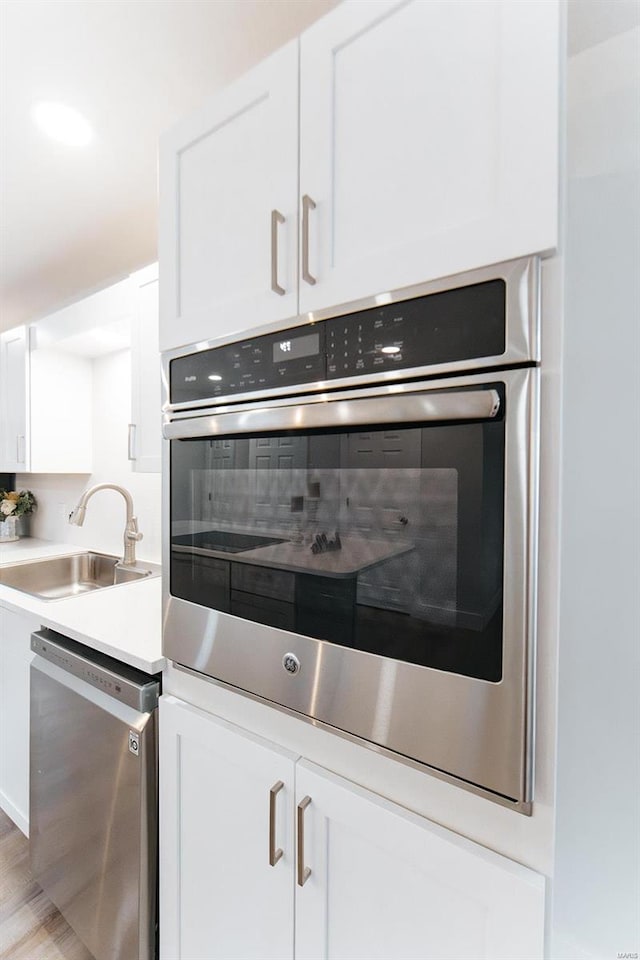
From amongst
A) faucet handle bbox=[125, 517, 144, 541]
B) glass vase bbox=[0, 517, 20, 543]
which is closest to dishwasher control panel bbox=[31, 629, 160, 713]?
faucet handle bbox=[125, 517, 144, 541]

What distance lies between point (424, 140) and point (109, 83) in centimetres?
110

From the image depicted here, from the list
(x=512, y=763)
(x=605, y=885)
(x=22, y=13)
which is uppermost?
(x=22, y=13)

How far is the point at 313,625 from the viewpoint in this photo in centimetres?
79

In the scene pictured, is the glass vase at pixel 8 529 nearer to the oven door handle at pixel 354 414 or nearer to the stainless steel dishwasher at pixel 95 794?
the stainless steel dishwasher at pixel 95 794

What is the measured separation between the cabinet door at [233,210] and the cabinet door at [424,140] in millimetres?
46

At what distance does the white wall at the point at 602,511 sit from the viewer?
778 mm

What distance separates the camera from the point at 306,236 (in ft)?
2.54

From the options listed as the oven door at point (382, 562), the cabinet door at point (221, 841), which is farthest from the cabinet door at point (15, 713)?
the oven door at point (382, 562)

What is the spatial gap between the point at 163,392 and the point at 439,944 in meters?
1.08

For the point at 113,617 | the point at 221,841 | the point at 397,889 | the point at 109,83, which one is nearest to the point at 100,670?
the point at 113,617

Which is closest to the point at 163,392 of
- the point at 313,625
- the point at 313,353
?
the point at 313,353

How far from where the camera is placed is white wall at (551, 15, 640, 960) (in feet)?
2.55

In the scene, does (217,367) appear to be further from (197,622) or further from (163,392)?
(197,622)

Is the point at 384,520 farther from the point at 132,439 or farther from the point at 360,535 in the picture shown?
the point at 132,439
